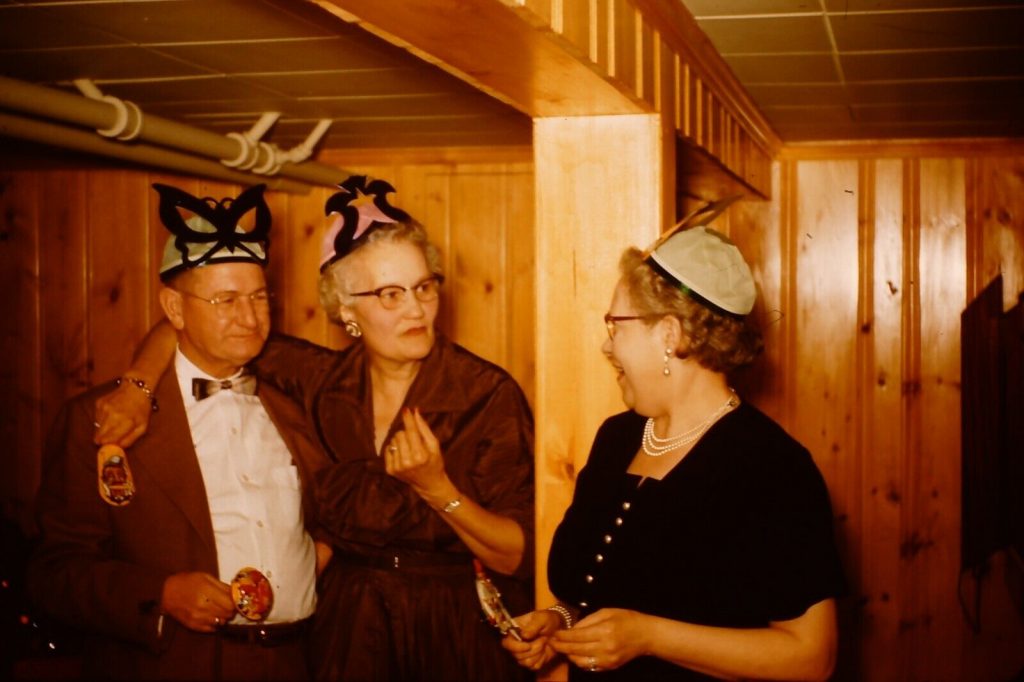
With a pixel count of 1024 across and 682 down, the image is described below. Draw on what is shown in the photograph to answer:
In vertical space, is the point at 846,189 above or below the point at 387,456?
above

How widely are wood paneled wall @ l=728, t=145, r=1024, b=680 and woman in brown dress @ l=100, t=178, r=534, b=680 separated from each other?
200 cm

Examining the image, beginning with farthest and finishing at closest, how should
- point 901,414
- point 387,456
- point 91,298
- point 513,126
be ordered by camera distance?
point 91,298 < point 901,414 < point 513,126 < point 387,456

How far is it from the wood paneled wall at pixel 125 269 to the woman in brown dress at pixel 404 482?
1.93m

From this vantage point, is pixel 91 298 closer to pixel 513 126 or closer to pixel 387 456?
pixel 513 126

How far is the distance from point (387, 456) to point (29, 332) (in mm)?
3100

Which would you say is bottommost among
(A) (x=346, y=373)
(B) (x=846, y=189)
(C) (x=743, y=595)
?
(C) (x=743, y=595)

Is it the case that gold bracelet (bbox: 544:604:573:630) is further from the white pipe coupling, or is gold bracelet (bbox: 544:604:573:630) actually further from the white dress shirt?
the white pipe coupling

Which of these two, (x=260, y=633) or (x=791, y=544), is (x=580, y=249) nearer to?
(x=791, y=544)

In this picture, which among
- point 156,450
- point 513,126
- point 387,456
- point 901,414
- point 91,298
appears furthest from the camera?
point 91,298

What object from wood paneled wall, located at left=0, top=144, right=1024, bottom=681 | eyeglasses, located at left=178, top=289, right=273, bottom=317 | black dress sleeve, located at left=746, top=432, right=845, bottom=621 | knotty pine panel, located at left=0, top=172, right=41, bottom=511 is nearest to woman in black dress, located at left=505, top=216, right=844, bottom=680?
black dress sleeve, located at left=746, top=432, right=845, bottom=621

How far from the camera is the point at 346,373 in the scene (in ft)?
8.50

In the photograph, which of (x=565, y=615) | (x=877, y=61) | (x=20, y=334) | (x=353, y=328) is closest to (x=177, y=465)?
(x=353, y=328)

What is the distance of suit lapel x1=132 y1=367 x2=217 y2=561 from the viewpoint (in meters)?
2.46

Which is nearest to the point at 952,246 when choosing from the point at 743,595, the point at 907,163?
the point at 907,163
